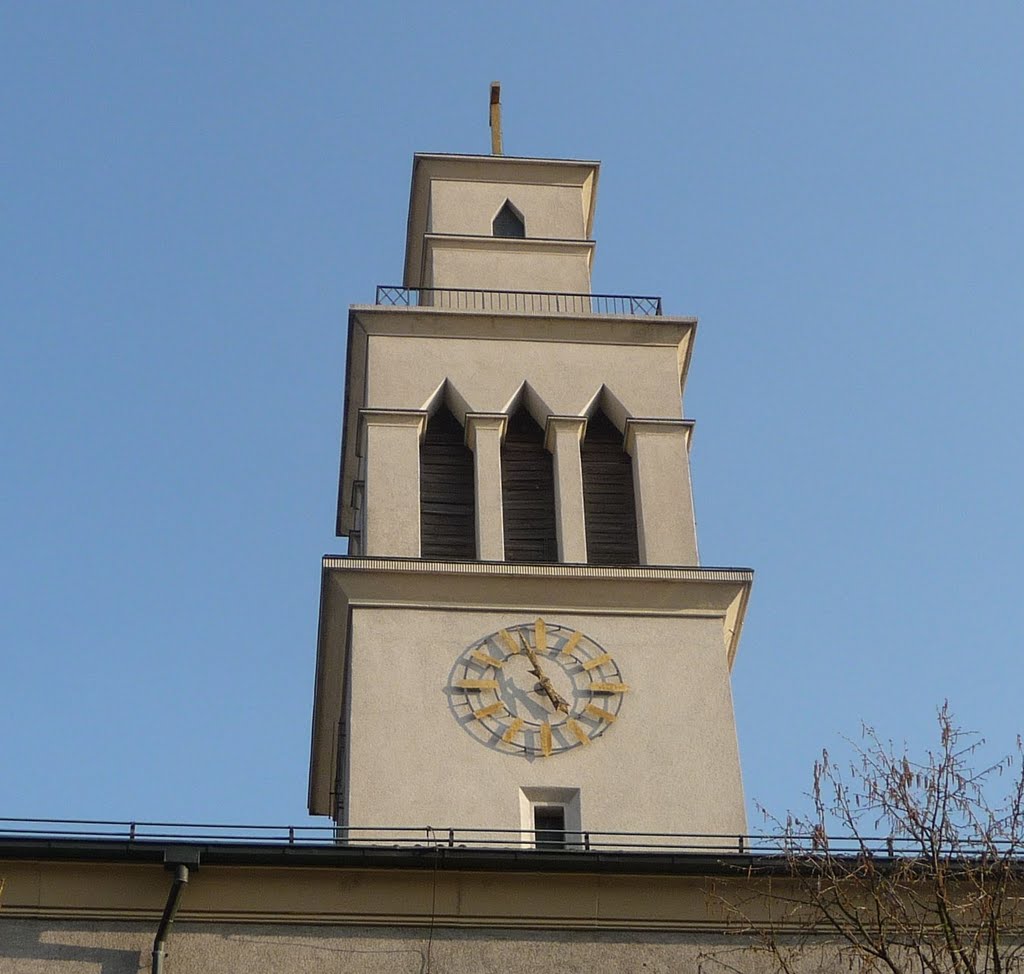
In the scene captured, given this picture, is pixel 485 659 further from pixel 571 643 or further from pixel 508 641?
pixel 571 643

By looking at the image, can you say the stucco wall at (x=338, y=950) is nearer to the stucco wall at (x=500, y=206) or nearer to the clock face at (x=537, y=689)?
the clock face at (x=537, y=689)

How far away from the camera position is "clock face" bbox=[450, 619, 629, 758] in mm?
28719

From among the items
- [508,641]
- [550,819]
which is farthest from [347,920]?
[508,641]

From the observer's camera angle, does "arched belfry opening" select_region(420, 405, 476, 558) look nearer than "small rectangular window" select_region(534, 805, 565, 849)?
No

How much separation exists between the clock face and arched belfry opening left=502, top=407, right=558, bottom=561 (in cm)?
171

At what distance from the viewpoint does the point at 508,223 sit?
37250 mm

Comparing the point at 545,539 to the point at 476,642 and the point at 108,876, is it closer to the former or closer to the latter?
the point at 476,642

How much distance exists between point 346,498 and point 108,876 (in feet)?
45.1

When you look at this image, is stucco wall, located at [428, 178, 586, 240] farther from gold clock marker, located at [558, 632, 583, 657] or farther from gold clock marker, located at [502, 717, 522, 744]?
gold clock marker, located at [502, 717, 522, 744]

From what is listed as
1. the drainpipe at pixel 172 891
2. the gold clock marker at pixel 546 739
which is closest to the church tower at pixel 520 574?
the gold clock marker at pixel 546 739

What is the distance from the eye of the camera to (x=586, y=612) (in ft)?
99.5

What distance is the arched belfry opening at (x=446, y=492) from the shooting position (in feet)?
103

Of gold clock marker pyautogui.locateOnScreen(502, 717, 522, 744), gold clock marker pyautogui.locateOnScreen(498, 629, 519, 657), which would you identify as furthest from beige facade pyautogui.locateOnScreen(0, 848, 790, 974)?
gold clock marker pyautogui.locateOnScreen(498, 629, 519, 657)

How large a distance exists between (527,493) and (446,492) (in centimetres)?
115
